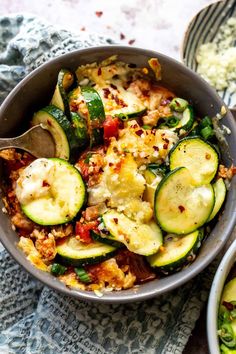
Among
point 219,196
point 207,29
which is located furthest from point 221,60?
point 219,196

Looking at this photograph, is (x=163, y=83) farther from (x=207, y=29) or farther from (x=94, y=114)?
(x=207, y=29)

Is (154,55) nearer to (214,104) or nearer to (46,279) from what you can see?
(214,104)

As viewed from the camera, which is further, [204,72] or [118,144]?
[204,72]

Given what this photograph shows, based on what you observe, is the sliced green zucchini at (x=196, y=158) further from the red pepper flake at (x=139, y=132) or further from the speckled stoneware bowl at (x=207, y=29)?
the speckled stoneware bowl at (x=207, y=29)

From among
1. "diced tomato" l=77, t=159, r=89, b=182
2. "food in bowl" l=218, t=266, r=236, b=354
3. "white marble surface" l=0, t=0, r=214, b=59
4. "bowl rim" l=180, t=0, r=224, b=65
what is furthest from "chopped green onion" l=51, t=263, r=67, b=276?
"white marble surface" l=0, t=0, r=214, b=59

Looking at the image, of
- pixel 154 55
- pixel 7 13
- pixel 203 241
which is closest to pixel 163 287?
pixel 203 241

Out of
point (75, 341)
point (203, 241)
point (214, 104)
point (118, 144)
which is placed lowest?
point (75, 341)

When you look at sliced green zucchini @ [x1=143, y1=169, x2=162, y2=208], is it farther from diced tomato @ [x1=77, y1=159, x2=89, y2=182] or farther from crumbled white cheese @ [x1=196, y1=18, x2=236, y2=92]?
crumbled white cheese @ [x1=196, y1=18, x2=236, y2=92]
